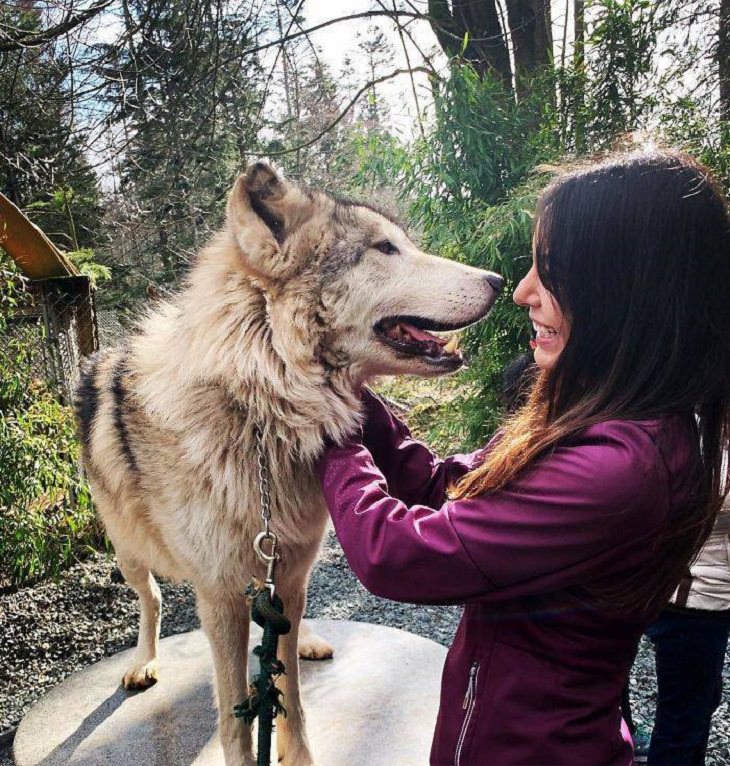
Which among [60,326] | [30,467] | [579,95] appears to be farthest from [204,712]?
[579,95]

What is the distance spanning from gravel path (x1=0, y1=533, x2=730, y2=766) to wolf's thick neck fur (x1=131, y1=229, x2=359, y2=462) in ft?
7.83

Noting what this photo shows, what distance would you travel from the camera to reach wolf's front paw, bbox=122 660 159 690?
9.07ft

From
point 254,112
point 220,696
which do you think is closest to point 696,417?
point 220,696

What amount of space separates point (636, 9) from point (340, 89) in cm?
378

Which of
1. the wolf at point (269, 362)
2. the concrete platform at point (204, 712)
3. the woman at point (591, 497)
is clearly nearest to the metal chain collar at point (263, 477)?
the wolf at point (269, 362)

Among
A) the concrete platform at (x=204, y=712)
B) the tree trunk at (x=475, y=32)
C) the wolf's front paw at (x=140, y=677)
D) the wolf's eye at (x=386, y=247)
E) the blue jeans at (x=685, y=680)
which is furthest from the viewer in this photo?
the tree trunk at (x=475, y=32)

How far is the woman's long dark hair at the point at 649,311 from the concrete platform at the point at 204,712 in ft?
5.18

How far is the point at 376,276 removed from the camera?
5.90 ft

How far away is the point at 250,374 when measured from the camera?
1686 mm

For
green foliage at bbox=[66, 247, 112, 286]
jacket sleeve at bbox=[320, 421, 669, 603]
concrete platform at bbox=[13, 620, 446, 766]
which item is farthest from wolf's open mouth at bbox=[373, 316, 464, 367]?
green foliage at bbox=[66, 247, 112, 286]

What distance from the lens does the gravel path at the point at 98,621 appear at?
10.9ft

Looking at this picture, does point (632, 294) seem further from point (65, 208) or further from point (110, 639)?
point (65, 208)

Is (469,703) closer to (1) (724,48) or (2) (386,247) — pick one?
(2) (386,247)

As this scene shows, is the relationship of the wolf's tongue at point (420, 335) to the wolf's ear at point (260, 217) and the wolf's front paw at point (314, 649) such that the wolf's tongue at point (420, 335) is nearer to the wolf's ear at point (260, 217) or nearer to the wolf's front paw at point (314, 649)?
the wolf's ear at point (260, 217)
